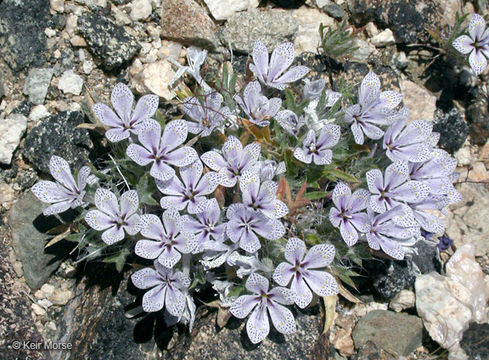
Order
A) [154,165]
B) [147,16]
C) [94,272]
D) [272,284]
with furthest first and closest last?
1. [147,16]
2. [94,272]
3. [272,284]
4. [154,165]

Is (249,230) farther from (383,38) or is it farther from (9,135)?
(383,38)

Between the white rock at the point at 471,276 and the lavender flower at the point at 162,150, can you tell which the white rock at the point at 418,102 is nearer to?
the white rock at the point at 471,276

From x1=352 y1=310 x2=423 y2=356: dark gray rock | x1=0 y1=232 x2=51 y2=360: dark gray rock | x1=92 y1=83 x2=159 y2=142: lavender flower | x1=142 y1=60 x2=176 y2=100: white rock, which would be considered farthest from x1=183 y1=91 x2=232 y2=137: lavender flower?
x1=352 y1=310 x2=423 y2=356: dark gray rock

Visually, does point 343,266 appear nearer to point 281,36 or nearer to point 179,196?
point 179,196

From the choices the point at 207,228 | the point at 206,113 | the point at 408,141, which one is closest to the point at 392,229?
the point at 408,141

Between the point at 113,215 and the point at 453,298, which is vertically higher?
the point at 113,215

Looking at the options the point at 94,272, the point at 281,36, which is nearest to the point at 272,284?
the point at 94,272
